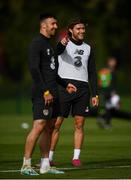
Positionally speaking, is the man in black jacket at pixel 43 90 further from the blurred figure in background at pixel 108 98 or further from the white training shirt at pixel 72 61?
the blurred figure in background at pixel 108 98

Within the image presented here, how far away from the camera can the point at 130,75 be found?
155 ft

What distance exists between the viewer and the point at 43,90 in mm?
14578

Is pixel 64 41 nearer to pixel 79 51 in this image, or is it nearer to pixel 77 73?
pixel 79 51

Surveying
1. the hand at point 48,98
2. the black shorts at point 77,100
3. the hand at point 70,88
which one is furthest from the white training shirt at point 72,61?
the hand at point 48,98

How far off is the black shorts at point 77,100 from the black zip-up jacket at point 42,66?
70.8 inches

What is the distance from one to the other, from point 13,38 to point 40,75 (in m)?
37.8

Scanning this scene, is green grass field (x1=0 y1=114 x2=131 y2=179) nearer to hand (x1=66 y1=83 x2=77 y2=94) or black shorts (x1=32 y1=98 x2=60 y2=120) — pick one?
black shorts (x1=32 y1=98 x2=60 y2=120)

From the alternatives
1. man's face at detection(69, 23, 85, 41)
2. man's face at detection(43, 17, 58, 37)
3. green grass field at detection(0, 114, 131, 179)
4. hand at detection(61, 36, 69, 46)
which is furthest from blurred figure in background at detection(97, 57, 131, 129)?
man's face at detection(43, 17, 58, 37)

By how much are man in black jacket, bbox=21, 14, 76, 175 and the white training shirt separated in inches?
66.8

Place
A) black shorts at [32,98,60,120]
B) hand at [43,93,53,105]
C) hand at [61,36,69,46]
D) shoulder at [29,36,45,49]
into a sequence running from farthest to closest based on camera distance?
hand at [61,36,69,46] → black shorts at [32,98,60,120] → shoulder at [29,36,45,49] → hand at [43,93,53,105]

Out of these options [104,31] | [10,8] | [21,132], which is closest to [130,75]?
[104,31]

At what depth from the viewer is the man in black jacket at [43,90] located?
1455 cm

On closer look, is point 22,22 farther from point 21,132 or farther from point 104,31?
point 21,132

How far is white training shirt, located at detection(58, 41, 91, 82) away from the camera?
16.7 metres
